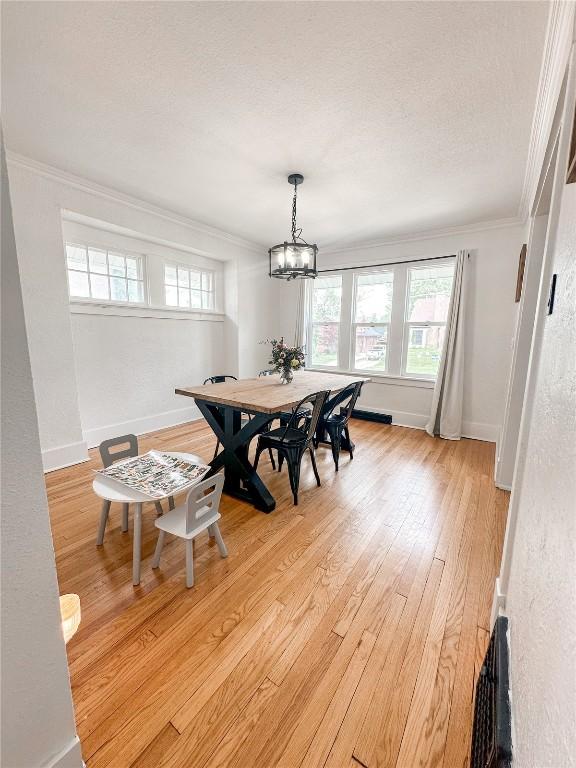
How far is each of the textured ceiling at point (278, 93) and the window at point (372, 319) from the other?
65.7 inches

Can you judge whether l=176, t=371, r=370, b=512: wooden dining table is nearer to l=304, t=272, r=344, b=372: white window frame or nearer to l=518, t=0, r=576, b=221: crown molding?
l=518, t=0, r=576, b=221: crown molding

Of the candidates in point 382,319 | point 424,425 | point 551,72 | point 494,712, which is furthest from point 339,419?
point 551,72

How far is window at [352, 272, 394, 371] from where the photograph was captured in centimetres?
460

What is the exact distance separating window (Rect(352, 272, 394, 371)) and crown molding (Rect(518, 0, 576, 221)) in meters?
2.32

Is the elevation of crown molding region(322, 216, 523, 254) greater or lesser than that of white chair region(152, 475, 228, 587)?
greater

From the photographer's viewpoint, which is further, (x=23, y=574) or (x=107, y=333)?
(x=107, y=333)

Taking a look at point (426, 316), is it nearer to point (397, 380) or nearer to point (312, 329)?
point (397, 380)

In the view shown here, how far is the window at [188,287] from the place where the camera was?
4.08 meters

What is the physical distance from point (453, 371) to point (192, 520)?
11.9ft

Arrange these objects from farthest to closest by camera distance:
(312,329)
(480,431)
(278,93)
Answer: (312,329)
(480,431)
(278,93)

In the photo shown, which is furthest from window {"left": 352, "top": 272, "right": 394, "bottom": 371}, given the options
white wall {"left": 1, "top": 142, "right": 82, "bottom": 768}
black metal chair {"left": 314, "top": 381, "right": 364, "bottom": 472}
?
white wall {"left": 1, "top": 142, "right": 82, "bottom": 768}

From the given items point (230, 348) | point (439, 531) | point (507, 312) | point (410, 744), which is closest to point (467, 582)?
point (439, 531)

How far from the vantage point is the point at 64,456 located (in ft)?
9.76

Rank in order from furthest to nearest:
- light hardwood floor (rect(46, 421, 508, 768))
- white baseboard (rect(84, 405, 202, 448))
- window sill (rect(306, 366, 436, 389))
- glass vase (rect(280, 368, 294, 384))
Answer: window sill (rect(306, 366, 436, 389)) → white baseboard (rect(84, 405, 202, 448)) → glass vase (rect(280, 368, 294, 384)) → light hardwood floor (rect(46, 421, 508, 768))
